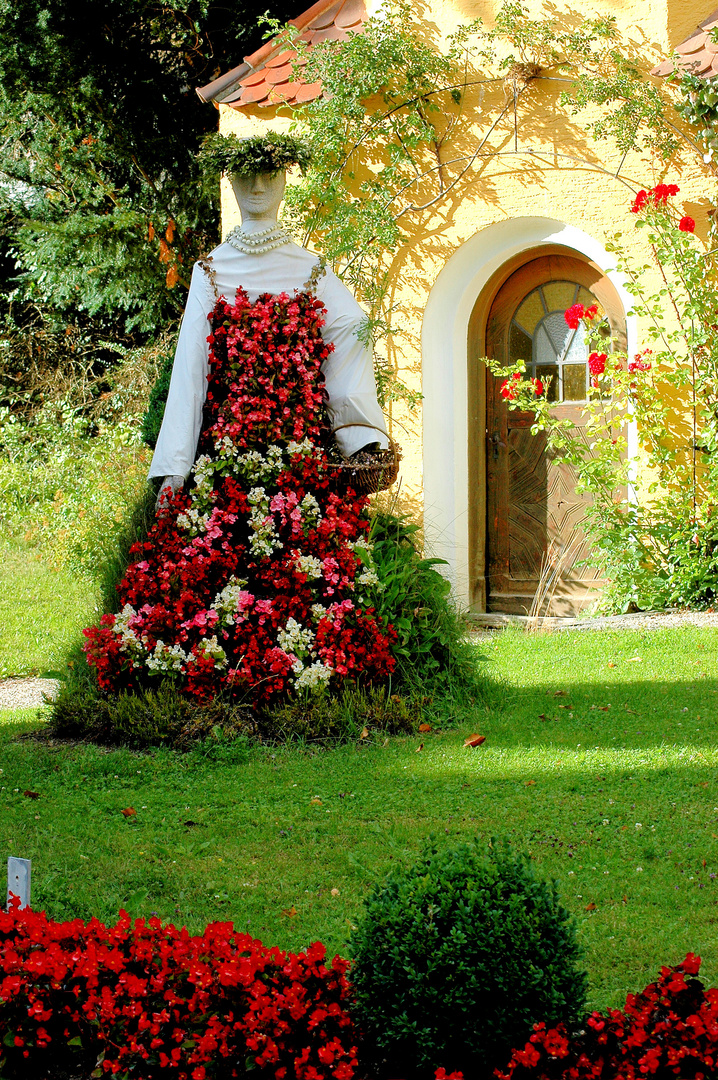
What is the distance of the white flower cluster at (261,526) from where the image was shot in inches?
190

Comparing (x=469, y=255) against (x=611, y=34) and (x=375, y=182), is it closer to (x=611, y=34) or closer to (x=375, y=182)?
(x=375, y=182)

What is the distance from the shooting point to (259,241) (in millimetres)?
5082

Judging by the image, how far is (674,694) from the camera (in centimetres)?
524

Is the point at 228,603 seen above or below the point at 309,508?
below

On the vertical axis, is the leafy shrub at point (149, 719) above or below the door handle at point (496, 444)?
below

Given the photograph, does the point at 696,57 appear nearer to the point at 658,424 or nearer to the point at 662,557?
the point at 658,424

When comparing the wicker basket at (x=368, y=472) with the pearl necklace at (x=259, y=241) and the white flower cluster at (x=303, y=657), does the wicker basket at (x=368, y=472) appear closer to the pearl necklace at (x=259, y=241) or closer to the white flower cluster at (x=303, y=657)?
the white flower cluster at (x=303, y=657)

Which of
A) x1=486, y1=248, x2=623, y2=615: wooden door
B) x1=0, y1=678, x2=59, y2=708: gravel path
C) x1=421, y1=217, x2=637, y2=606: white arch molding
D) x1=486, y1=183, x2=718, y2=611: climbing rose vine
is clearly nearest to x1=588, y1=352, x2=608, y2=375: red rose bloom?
x1=486, y1=183, x2=718, y2=611: climbing rose vine

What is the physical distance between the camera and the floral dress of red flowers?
4.79 metres

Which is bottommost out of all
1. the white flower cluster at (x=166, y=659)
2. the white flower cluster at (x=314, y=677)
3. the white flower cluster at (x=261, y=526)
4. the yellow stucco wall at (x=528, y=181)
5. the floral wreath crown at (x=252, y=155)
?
the white flower cluster at (x=314, y=677)

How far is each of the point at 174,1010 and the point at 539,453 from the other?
261 inches

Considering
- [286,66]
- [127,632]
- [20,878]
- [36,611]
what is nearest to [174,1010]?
[20,878]

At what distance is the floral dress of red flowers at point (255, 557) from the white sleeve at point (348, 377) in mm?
94

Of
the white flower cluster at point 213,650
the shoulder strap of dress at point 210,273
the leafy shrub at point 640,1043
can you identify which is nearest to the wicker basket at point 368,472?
the shoulder strap of dress at point 210,273
